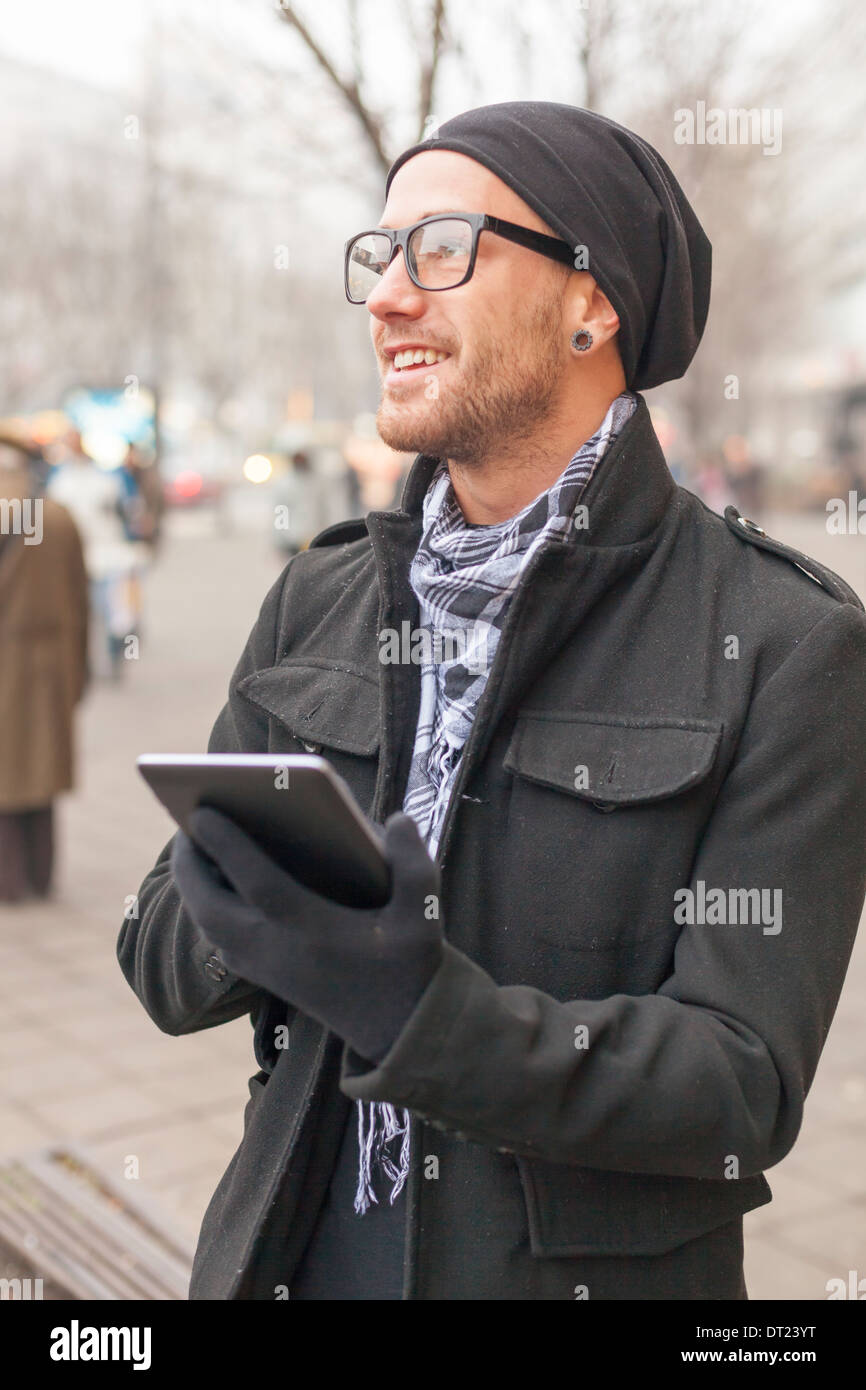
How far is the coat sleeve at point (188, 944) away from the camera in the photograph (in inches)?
73.0

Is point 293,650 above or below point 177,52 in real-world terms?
below

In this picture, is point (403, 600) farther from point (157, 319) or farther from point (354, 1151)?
point (157, 319)

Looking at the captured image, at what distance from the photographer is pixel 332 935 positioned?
4.66 feet

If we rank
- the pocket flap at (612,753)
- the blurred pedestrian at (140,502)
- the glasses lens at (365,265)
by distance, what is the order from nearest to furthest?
the pocket flap at (612,753) → the glasses lens at (365,265) → the blurred pedestrian at (140,502)

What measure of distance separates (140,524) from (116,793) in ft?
23.3

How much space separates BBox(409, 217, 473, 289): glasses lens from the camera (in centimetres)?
181

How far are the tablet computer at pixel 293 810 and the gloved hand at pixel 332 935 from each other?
2cm

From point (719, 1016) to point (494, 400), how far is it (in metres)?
0.76

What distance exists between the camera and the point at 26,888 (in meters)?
6.87

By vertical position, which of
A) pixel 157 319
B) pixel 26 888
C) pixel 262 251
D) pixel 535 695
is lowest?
pixel 26 888

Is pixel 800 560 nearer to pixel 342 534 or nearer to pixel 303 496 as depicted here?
pixel 342 534

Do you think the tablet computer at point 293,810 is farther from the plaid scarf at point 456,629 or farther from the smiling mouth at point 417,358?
the smiling mouth at point 417,358

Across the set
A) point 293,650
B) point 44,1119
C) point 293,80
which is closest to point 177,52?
point 293,80

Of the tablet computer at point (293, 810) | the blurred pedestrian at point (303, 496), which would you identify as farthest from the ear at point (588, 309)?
the blurred pedestrian at point (303, 496)
